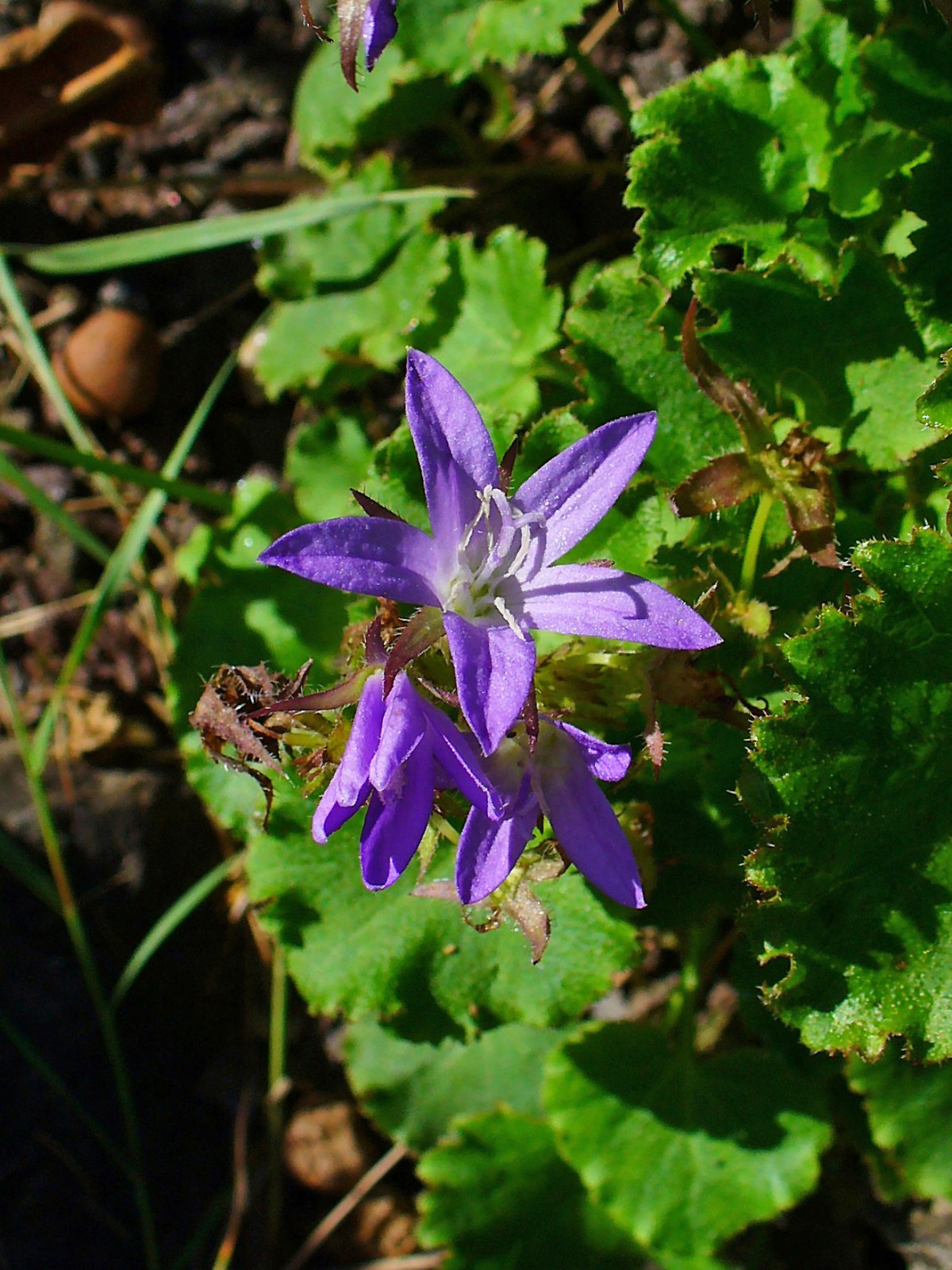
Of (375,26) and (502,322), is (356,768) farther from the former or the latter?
(502,322)

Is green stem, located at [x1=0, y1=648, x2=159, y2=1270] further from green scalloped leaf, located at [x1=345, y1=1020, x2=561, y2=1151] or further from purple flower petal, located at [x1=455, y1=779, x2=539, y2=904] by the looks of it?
purple flower petal, located at [x1=455, y1=779, x2=539, y2=904]

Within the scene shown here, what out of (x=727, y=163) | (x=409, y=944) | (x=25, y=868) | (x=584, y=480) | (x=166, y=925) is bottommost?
(x=166, y=925)

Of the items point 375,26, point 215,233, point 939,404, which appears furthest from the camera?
point 215,233

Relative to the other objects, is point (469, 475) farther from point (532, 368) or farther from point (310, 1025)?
point (310, 1025)

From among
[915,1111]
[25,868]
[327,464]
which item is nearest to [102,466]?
[327,464]

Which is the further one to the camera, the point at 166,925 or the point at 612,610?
the point at 166,925

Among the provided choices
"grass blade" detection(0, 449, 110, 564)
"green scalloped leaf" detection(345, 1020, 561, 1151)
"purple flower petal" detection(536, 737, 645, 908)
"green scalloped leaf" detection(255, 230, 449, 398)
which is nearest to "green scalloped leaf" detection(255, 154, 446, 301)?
"green scalloped leaf" detection(255, 230, 449, 398)

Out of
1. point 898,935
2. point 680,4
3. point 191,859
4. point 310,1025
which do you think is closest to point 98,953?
point 191,859
